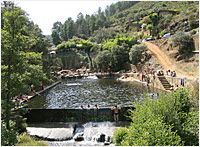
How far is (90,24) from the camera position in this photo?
3927 inches

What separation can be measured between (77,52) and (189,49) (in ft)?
115

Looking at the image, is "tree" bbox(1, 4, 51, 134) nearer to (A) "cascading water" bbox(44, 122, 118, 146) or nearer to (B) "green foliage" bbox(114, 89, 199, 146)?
(A) "cascading water" bbox(44, 122, 118, 146)

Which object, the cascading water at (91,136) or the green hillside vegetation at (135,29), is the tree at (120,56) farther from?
the cascading water at (91,136)

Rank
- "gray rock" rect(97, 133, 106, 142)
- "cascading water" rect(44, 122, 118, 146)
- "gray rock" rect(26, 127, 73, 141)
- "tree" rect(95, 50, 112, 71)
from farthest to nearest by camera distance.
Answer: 1. "tree" rect(95, 50, 112, 71)
2. "gray rock" rect(26, 127, 73, 141)
3. "gray rock" rect(97, 133, 106, 142)
4. "cascading water" rect(44, 122, 118, 146)

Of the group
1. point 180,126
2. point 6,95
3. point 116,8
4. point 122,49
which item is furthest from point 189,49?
point 116,8

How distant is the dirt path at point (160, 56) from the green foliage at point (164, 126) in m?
25.5

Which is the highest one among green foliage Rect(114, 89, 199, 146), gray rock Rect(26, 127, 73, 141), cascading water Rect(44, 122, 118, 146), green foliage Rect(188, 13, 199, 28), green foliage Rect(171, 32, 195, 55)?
green foliage Rect(188, 13, 199, 28)

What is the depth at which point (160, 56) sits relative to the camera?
37.4 metres

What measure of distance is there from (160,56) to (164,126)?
32.5 metres

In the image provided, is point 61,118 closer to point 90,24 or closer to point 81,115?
point 81,115

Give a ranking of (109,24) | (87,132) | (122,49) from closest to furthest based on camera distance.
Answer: (87,132) → (122,49) → (109,24)

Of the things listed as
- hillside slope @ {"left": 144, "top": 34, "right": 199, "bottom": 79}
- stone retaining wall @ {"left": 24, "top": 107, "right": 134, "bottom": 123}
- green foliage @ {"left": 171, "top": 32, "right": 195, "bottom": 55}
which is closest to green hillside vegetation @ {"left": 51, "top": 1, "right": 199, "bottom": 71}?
hillside slope @ {"left": 144, "top": 34, "right": 199, "bottom": 79}

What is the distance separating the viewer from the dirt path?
33.8 meters

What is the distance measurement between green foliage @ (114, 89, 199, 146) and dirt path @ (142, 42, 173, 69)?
1004 inches
